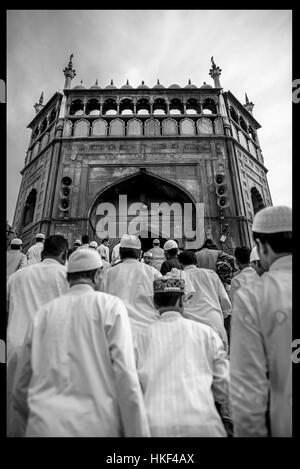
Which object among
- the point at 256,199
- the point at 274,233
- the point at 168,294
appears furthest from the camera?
the point at 256,199

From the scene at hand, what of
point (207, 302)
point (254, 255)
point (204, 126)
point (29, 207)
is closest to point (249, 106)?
point (204, 126)

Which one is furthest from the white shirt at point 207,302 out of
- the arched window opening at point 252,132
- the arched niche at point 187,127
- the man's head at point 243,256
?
the arched window opening at point 252,132

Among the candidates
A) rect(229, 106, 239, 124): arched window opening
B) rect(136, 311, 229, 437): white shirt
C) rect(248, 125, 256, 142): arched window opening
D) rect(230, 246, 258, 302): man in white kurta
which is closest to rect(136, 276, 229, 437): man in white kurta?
rect(136, 311, 229, 437): white shirt

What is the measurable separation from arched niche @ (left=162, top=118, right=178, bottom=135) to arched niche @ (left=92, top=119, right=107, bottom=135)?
2948 mm

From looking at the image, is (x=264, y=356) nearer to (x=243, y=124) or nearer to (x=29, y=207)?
→ (x=29, y=207)

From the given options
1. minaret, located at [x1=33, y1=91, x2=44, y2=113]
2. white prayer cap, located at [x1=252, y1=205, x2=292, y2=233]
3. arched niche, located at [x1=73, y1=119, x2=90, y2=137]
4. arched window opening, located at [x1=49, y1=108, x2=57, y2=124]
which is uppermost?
minaret, located at [x1=33, y1=91, x2=44, y2=113]

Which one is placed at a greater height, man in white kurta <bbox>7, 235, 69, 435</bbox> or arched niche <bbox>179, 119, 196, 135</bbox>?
arched niche <bbox>179, 119, 196, 135</bbox>

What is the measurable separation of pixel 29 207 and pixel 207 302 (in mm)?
13075

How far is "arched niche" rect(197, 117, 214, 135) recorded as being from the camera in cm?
A: 1420

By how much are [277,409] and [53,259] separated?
2.09 m

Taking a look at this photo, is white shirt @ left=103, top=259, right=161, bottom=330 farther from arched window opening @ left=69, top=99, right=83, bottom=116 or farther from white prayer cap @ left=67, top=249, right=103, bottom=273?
arched window opening @ left=69, top=99, right=83, bottom=116

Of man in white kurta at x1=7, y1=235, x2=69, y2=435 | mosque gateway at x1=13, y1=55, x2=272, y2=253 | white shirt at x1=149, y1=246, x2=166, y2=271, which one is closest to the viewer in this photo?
man in white kurta at x1=7, y1=235, x2=69, y2=435

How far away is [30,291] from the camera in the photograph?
2449mm
